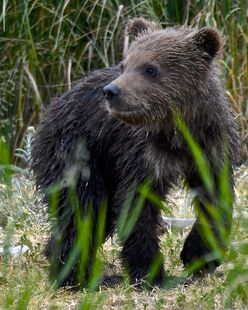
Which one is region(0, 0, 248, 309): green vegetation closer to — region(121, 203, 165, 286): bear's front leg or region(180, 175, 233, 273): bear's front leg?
region(180, 175, 233, 273): bear's front leg

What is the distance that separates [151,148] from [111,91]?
0.52 meters

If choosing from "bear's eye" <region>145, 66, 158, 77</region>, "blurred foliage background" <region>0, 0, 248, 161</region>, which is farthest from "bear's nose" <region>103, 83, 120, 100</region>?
"blurred foliage background" <region>0, 0, 248, 161</region>

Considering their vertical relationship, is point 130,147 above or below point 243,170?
above

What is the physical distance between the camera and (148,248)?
591cm

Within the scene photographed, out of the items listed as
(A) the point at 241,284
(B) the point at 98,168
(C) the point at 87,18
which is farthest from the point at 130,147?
(C) the point at 87,18

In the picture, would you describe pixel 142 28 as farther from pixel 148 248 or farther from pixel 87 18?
pixel 87 18

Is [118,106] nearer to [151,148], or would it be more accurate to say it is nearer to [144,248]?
[151,148]

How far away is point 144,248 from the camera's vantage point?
591 cm

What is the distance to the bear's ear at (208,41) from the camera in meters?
5.92

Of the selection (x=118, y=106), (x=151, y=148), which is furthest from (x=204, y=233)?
(x=118, y=106)

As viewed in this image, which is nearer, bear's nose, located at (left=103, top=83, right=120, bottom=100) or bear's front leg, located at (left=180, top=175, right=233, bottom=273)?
bear's nose, located at (left=103, top=83, right=120, bottom=100)

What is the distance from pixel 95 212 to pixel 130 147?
0.51 meters

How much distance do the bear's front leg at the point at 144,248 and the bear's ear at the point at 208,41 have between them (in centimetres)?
97

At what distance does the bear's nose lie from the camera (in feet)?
18.4
